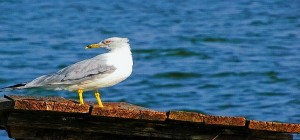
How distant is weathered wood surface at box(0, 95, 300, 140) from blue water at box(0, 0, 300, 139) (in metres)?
7.52

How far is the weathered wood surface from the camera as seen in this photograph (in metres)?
5.64

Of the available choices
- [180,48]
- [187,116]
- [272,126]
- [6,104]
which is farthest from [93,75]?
A: [180,48]

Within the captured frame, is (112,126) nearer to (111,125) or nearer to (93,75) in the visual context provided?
(111,125)

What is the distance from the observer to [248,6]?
24391 millimetres

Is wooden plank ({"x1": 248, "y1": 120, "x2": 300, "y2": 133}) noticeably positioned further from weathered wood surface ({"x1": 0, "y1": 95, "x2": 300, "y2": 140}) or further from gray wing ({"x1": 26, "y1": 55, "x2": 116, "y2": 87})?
gray wing ({"x1": 26, "y1": 55, "x2": 116, "y2": 87})

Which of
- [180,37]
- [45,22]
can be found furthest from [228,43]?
[45,22]

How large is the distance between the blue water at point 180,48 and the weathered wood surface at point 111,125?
7522 mm

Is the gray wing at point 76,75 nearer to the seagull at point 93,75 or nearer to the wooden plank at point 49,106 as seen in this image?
the seagull at point 93,75

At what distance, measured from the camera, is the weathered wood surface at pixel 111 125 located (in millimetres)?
5641

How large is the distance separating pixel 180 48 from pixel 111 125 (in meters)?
14.0

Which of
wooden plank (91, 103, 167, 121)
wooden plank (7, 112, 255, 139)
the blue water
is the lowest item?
wooden plank (7, 112, 255, 139)

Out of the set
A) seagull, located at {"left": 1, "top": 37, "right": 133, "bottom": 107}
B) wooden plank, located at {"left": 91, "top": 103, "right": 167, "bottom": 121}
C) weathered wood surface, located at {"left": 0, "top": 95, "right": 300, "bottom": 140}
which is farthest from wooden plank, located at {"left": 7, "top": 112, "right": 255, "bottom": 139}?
seagull, located at {"left": 1, "top": 37, "right": 133, "bottom": 107}

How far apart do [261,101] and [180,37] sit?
6.12 m

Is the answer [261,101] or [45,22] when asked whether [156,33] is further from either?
[261,101]
